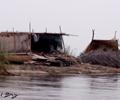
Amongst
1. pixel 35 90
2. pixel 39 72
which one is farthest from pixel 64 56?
pixel 35 90

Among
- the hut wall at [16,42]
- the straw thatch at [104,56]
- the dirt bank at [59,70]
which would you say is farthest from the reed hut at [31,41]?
the dirt bank at [59,70]

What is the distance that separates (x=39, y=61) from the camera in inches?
1667

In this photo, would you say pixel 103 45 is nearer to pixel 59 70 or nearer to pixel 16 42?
pixel 16 42

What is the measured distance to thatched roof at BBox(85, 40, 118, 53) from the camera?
53428 mm

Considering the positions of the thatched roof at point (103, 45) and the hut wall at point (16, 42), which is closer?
the hut wall at point (16, 42)

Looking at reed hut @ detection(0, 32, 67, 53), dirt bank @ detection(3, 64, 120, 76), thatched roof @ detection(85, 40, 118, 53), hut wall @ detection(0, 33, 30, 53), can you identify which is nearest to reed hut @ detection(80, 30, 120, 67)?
thatched roof @ detection(85, 40, 118, 53)

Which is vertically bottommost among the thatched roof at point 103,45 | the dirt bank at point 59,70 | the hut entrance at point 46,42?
Result: the dirt bank at point 59,70

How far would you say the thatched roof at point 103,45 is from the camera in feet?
175

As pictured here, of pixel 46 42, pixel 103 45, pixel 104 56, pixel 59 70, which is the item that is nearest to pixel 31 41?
pixel 46 42

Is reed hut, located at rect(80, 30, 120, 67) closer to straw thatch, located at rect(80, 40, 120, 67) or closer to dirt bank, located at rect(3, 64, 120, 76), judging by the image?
straw thatch, located at rect(80, 40, 120, 67)

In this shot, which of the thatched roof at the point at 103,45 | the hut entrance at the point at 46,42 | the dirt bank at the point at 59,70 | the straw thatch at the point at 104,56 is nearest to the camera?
the dirt bank at the point at 59,70

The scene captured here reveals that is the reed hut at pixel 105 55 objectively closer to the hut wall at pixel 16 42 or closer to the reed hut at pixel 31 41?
the reed hut at pixel 31 41

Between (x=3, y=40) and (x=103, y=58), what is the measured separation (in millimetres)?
8867

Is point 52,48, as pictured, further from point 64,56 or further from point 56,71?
point 56,71
